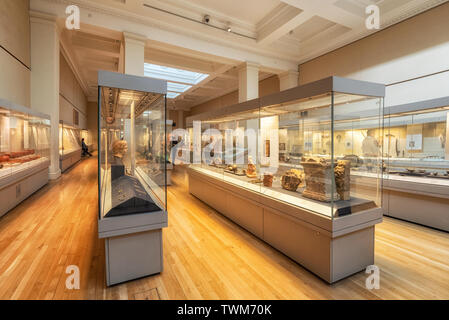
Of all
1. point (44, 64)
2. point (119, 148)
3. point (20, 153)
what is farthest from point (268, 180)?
point (44, 64)

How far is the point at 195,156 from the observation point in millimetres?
6523

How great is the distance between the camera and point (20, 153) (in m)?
5.13

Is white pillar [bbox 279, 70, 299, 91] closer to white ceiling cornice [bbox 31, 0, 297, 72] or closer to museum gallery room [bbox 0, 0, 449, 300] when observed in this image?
white ceiling cornice [bbox 31, 0, 297, 72]

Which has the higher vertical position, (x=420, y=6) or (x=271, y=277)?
(x=420, y=6)

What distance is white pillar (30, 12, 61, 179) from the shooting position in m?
6.95

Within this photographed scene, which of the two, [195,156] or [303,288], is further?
[195,156]

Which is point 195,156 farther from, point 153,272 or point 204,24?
point 204,24

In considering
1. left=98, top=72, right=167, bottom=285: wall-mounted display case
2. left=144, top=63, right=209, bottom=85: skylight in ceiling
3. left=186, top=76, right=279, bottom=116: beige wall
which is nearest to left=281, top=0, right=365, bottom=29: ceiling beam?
left=186, top=76, right=279, bottom=116: beige wall

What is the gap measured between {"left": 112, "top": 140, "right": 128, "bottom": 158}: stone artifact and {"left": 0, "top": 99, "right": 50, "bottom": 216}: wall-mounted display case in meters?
2.55

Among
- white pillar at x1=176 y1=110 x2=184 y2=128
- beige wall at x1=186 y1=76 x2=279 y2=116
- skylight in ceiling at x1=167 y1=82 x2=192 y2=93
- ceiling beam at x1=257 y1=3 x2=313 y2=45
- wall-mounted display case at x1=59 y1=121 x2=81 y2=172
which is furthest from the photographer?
white pillar at x1=176 y1=110 x2=184 y2=128

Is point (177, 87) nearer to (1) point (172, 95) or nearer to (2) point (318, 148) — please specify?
(1) point (172, 95)

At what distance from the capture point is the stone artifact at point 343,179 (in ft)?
8.64
